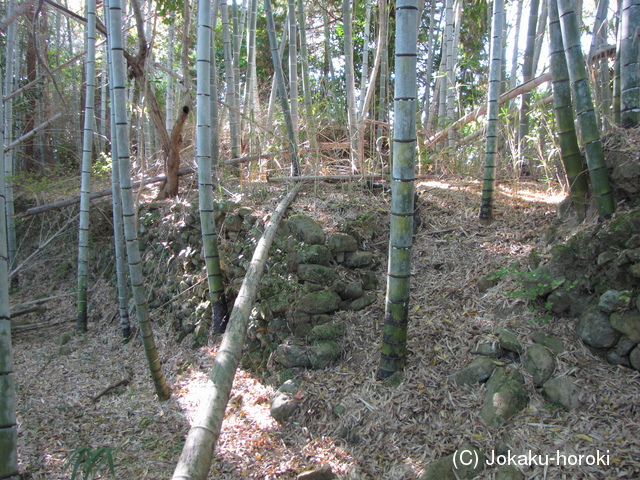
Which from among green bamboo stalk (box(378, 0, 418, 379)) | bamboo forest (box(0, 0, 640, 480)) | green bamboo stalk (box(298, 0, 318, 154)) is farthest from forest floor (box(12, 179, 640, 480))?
green bamboo stalk (box(298, 0, 318, 154))

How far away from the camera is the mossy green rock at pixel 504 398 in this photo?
2080 millimetres

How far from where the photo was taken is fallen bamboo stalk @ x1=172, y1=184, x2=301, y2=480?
1.53m

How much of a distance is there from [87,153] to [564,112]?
13.7ft

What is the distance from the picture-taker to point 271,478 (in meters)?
2.18

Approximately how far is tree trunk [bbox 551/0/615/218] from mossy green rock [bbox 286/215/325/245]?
1.87 meters

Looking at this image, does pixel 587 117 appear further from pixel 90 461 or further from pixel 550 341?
pixel 90 461

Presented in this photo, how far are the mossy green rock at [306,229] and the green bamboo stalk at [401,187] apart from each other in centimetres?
104

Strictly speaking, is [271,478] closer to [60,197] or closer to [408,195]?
[408,195]

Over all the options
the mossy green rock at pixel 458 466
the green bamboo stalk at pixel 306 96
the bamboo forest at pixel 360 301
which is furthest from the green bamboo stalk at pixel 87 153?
the mossy green rock at pixel 458 466

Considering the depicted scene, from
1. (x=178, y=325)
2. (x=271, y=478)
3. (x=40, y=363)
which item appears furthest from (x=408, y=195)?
(x=40, y=363)

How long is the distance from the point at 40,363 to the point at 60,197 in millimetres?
3271

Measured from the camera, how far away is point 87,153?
418 cm

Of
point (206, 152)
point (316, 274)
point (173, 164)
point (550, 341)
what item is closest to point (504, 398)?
point (550, 341)

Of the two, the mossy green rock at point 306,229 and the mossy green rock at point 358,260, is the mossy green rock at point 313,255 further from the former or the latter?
the mossy green rock at point 358,260
